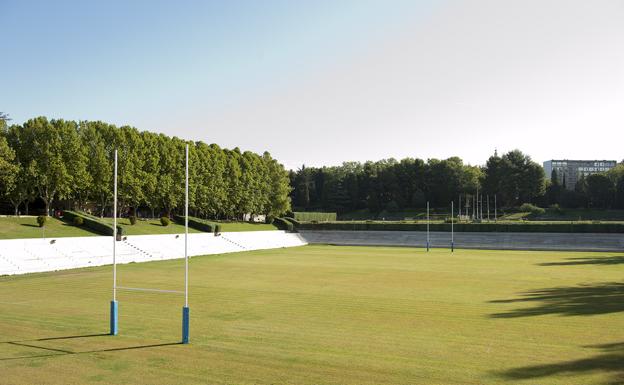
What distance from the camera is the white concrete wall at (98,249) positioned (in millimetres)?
36281

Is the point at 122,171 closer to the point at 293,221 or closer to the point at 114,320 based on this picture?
the point at 293,221

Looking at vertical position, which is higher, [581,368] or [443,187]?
[443,187]

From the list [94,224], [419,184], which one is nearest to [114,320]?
[94,224]

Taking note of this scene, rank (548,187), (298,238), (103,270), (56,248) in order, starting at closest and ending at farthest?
(103,270)
(56,248)
(298,238)
(548,187)

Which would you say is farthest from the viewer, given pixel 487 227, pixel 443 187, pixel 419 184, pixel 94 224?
pixel 419 184

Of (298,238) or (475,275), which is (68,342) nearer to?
(475,275)

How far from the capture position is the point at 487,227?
244 ft

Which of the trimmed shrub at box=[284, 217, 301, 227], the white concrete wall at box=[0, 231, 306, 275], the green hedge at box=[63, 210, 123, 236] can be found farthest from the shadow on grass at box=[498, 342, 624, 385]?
the trimmed shrub at box=[284, 217, 301, 227]

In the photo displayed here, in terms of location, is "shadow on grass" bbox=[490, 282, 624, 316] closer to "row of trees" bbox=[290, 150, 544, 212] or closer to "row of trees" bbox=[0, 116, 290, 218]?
"row of trees" bbox=[0, 116, 290, 218]

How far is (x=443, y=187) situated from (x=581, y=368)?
11940cm

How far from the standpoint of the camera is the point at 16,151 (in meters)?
55.1

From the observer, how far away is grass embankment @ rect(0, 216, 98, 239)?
142 feet

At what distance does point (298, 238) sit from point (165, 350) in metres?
65.7

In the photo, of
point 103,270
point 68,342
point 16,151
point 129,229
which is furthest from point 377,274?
point 16,151
